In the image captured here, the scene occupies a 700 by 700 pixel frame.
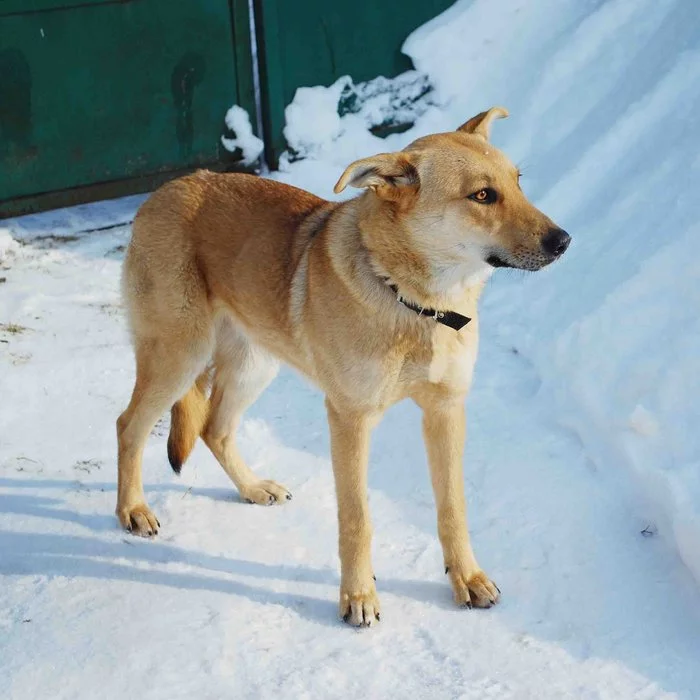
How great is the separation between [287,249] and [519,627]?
1.60m

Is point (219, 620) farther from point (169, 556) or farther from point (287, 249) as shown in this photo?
point (287, 249)

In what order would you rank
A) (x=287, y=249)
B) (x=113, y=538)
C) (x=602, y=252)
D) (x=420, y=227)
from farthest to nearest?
1. (x=602, y=252)
2. (x=113, y=538)
3. (x=287, y=249)
4. (x=420, y=227)

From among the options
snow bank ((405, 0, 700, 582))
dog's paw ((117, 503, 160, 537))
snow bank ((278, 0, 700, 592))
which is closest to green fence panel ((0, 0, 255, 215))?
snow bank ((278, 0, 700, 592))

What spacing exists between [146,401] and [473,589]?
1.46 m

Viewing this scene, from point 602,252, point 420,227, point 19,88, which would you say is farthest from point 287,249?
point 19,88

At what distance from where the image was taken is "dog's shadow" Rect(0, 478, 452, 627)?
402 cm

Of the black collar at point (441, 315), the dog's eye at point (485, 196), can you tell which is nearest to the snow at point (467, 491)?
the black collar at point (441, 315)

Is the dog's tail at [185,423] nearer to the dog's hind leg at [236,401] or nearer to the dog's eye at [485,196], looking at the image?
the dog's hind leg at [236,401]

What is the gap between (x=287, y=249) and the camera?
4070mm

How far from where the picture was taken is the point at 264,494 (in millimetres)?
4574

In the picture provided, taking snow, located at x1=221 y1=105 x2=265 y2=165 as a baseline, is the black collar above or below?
above

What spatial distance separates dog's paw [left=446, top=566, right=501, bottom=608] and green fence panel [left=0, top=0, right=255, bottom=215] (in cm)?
422

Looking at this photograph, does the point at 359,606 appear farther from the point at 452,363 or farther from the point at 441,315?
the point at 441,315

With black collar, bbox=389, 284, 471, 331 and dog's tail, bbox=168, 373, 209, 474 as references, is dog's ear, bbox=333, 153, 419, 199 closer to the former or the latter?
black collar, bbox=389, 284, 471, 331
